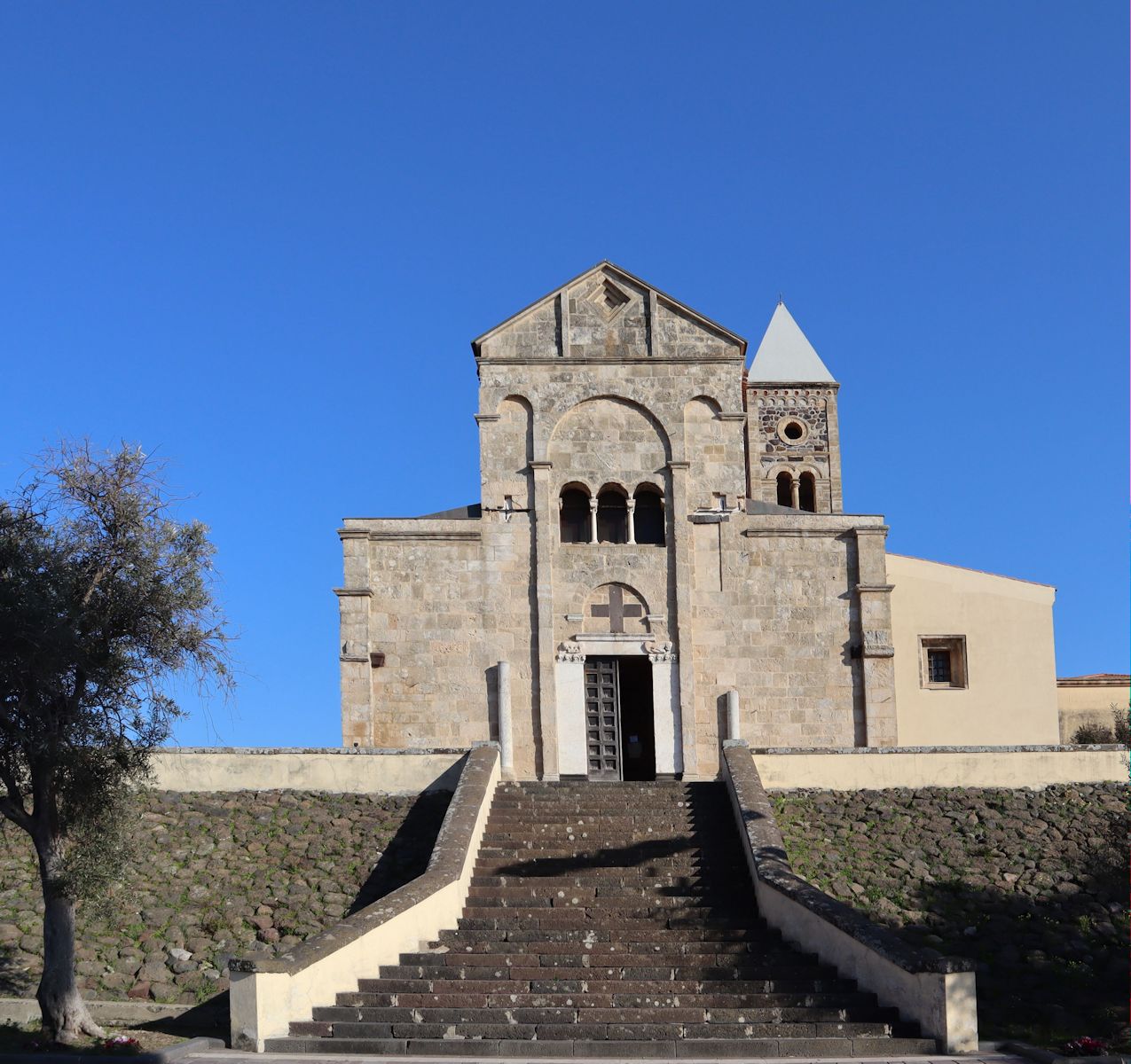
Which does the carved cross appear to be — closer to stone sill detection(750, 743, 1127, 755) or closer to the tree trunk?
stone sill detection(750, 743, 1127, 755)

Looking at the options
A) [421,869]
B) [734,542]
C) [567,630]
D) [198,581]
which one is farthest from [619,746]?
[198,581]

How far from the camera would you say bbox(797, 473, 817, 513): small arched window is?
45.3 meters

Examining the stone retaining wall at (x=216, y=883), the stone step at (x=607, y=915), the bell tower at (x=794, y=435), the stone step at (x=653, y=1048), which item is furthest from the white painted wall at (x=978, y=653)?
the stone step at (x=653, y=1048)

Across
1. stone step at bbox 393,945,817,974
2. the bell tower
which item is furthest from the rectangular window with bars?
stone step at bbox 393,945,817,974

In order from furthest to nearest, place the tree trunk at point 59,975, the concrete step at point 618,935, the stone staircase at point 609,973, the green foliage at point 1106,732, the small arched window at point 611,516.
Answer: the green foliage at point 1106,732
the small arched window at point 611,516
the concrete step at point 618,935
the tree trunk at point 59,975
the stone staircase at point 609,973

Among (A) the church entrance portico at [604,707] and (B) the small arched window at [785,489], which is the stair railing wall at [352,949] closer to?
(A) the church entrance portico at [604,707]

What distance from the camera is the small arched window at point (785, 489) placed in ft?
149

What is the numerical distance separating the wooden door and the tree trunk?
39.8ft

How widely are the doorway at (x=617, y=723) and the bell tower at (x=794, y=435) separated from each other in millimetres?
18124

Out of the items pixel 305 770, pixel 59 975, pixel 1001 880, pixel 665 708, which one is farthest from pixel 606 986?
pixel 665 708

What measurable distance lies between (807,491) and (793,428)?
6.99 feet

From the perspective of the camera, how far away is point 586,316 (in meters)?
28.3

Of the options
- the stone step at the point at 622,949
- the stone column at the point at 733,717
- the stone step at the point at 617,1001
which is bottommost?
the stone step at the point at 617,1001

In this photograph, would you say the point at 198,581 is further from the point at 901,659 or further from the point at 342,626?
the point at 901,659
